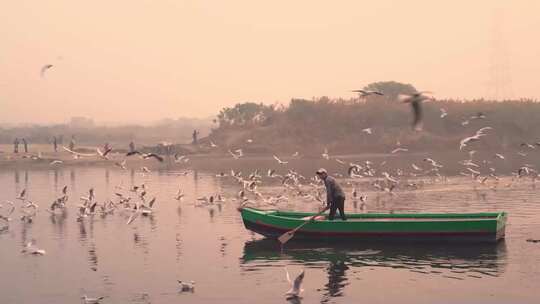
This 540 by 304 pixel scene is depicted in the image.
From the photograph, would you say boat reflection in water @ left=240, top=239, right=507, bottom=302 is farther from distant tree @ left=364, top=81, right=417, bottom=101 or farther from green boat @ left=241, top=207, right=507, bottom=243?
distant tree @ left=364, top=81, right=417, bottom=101

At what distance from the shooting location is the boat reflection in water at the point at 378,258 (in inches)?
878

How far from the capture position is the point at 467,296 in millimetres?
19359

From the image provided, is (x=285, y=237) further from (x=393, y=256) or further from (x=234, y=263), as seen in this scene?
(x=393, y=256)

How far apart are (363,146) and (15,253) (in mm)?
87712

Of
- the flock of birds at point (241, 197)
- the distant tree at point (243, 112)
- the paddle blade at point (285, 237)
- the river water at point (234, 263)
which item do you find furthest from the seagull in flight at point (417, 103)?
the distant tree at point (243, 112)

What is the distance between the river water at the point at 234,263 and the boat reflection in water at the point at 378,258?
1.3 inches

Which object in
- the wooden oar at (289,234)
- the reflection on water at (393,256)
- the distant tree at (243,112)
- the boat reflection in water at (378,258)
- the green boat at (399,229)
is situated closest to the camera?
the boat reflection in water at (378,258)

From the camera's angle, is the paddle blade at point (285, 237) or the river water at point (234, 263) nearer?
the river water at point (234, 263)

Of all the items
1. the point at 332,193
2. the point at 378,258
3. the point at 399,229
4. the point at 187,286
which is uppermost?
the point at 332,193

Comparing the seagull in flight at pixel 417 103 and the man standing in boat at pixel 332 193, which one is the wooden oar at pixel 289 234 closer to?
the man standing in boat at pixel 332 193

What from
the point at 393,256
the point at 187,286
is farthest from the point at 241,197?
the point at 187,286

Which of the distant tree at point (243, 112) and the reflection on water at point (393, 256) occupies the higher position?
the distant tree at point (243, 112)

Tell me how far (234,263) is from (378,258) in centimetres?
436

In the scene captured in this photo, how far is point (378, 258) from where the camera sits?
24.6 metres
